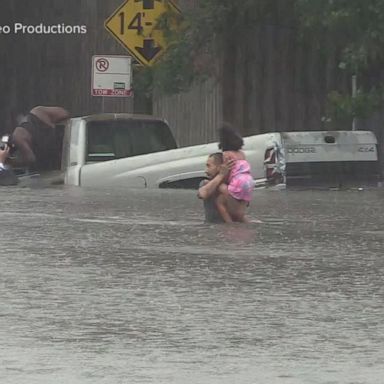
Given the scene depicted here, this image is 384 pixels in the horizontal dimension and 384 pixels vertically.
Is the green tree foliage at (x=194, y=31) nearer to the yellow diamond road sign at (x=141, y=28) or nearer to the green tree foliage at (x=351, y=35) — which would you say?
the yellow diamond road sign at (x=141, y=28)

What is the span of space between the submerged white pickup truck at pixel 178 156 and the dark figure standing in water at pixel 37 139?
0.80 m

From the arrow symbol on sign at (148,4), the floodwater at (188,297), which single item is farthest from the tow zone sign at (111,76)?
the floodwater at (188,297)

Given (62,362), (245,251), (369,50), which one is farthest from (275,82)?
(62,362)

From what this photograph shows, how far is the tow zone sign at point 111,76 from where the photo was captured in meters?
22.7

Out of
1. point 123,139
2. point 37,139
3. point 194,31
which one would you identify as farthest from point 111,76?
point 123,139

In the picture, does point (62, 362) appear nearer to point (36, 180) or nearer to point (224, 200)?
point (224, 200)

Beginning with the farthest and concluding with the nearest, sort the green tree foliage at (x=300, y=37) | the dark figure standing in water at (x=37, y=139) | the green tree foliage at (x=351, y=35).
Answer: the green tree foliage at (x=300, y=37) < the green tree foliage at (x=351, y=35) < the dark figure standing in water at (x=37, y=139)

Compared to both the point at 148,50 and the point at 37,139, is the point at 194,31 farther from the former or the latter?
the point at 37,139

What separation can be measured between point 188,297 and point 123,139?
9339mm

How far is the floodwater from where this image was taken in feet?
24.7

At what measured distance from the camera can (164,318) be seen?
8977 millimetres

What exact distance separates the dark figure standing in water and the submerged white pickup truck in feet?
2.61

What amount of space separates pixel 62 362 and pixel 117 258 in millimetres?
4358

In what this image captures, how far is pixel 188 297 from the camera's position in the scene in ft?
32.1
